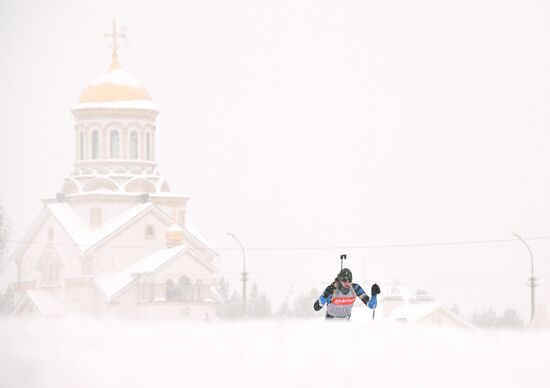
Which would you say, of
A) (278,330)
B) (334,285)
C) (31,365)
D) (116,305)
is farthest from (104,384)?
(116,305)

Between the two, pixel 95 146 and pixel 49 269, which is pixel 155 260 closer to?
pixel 95 146

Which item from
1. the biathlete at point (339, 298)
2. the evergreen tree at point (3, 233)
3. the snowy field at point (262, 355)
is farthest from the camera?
the evergreen tree at point (3, 233)

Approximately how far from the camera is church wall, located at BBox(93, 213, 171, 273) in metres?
88.9

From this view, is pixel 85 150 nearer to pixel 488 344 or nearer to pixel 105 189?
pixel 105 189

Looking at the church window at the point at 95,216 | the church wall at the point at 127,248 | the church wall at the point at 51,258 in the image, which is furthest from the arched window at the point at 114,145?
the church wall at the point at 51,258

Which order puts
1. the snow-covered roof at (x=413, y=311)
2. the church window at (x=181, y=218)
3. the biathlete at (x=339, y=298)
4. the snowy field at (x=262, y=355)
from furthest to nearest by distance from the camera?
the church window at (x=181, y=218), the snow-covered roof at (x=413, y=311), the biathlete at (x=339, y=298), the snowy field at (x=262, y=355)

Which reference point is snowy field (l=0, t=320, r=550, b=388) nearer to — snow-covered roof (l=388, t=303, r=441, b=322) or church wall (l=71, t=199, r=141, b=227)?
snow-covered roof (l=388, t=303, r=441, b=322)

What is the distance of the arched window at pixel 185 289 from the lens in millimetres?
85438

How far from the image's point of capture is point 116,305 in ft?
284

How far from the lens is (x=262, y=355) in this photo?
32.6 feet

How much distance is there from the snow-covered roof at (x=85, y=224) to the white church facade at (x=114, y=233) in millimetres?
52

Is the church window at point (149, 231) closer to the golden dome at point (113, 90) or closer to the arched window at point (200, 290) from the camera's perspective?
the arched window at point (200, 290)

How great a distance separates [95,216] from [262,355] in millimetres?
81288

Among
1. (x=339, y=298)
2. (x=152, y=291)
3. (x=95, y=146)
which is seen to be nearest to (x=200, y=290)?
(x=152, y=291)
